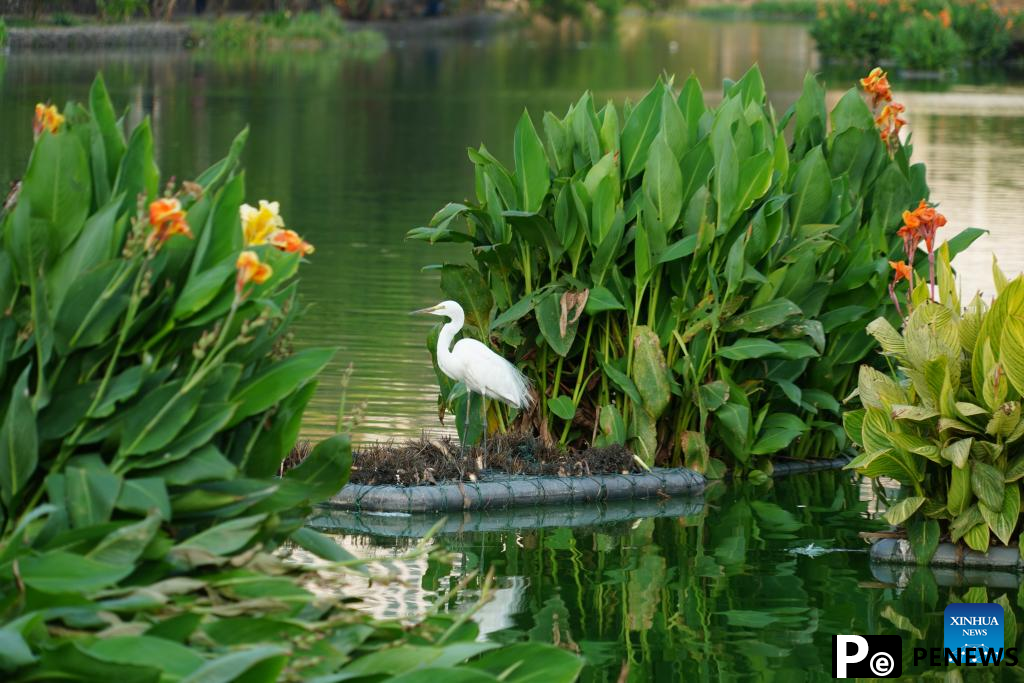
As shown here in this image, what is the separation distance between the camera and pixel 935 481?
21.9 ft

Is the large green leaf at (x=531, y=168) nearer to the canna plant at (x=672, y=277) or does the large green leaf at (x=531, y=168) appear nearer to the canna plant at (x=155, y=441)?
the canna plant at (x=672, y=277)

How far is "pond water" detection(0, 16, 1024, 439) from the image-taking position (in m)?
11.9

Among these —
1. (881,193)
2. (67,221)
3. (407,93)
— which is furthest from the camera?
(407,93)

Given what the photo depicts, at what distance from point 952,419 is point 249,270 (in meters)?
3.62

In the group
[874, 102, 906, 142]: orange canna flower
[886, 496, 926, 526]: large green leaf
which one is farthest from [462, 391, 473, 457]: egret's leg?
[874, 102, 906, 142]: orange canna flower

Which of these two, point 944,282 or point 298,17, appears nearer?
point 944,282

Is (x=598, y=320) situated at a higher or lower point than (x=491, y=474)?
higher

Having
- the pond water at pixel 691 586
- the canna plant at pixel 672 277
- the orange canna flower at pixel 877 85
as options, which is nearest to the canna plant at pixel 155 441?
the pond water at pixel 691 586

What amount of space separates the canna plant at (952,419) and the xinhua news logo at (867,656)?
80cm

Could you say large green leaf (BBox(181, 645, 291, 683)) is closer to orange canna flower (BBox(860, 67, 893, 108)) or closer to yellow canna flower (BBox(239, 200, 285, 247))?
yellow canna flower (BBox(239, 200, 285, 247))

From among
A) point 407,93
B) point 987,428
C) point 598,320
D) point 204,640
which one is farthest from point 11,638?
point 407,93

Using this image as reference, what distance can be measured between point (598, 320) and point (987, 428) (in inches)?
86.1

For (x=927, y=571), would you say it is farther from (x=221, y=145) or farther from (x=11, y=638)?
(x=221, y=145)

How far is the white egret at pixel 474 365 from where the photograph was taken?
7398 millimetres
